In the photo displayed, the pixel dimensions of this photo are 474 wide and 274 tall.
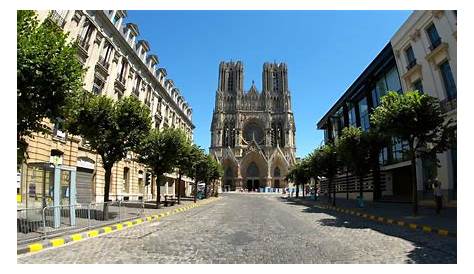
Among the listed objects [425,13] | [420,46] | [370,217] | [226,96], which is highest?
[226,96]

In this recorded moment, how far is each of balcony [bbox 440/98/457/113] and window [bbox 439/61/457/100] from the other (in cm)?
19

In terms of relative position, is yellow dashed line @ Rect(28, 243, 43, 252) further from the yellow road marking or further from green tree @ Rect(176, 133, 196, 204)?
green tree @ Rect(176, 133, 196, 204)

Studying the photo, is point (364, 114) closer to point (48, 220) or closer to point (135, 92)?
point (135, 92)

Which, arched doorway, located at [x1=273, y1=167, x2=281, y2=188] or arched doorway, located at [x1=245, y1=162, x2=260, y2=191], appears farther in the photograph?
arched doorway, located at [x1=245, y1=162, x2=260, y2=191]

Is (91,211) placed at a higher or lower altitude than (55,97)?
lower

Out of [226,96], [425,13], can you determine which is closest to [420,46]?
[425,13]

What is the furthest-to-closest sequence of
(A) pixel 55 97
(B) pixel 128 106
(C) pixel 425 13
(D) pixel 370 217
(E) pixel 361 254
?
(C) pixel 425 13
(D) pixel 370 217
(B) pixel 128 106
(A) pixel 55 97
(E) pixel 361 254

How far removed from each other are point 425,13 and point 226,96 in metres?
88.1

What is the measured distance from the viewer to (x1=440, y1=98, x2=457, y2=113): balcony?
20161 millimetres

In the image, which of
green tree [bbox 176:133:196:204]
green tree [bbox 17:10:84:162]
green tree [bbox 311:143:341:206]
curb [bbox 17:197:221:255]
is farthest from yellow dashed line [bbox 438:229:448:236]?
green tree [bbox 311:143:341:206]

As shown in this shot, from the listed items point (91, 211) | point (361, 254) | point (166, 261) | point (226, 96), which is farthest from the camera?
point (226, 96)

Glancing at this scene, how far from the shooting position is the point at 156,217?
19.5 m

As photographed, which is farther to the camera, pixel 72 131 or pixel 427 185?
pixel 427 185
